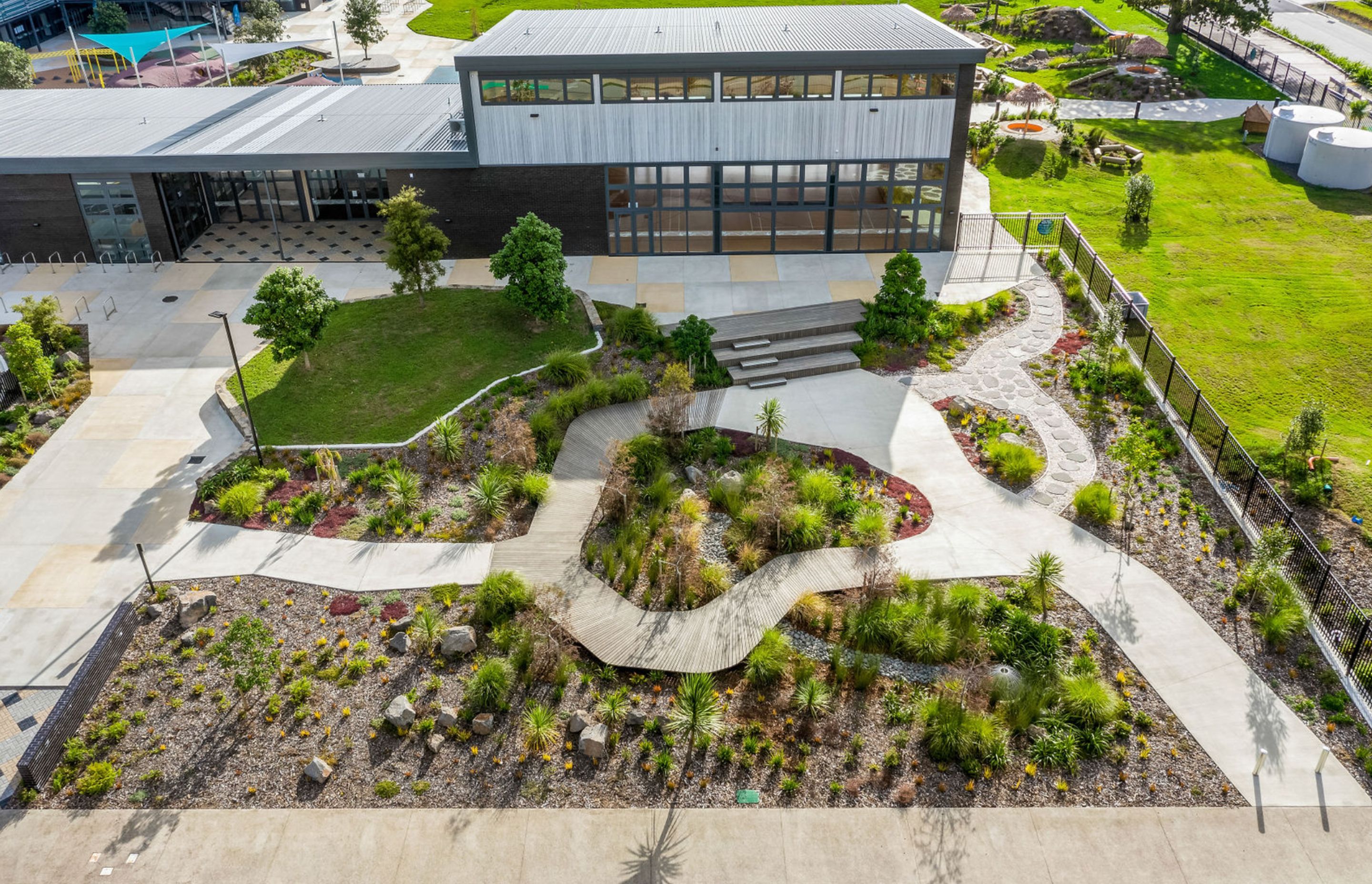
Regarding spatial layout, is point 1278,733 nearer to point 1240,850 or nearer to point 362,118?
point 1240,850

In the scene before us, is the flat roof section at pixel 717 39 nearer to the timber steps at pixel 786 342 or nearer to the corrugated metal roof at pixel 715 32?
the corrugated metal roof at pixel 715 32

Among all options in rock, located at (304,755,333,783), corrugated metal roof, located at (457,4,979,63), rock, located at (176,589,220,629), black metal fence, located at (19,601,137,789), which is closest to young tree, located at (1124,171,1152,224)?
corrugated metal roof, located at (457,4,979,63)

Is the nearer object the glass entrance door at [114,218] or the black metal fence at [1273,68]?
the glass entrance door at [114,218]

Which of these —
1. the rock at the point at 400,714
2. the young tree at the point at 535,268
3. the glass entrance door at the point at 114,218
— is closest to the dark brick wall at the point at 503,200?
the young tree at the point at 535,268

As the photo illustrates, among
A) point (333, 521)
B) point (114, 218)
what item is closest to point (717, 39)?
point (333, 521)

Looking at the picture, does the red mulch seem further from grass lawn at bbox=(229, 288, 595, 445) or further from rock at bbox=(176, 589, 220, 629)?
grass lawn at bbox=(229, 288, 595, 445)

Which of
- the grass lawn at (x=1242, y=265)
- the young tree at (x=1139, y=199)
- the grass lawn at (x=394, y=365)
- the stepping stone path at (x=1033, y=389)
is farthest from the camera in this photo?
the young tree at (x=1139, y=199)
